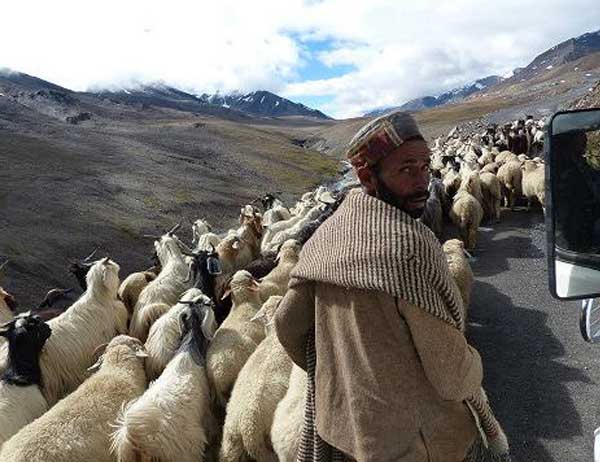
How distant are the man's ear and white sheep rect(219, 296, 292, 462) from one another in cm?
278

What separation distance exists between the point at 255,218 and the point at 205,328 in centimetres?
733

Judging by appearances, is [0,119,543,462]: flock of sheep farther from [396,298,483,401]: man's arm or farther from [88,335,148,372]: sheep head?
[396,298,483,401]: man's arm

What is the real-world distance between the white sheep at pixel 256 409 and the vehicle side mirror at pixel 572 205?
3001 millimetres

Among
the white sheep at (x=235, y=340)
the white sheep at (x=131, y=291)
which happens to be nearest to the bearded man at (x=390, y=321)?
the white sheep at (x=235, y=340)

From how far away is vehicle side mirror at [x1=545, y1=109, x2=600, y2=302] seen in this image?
6.95ft

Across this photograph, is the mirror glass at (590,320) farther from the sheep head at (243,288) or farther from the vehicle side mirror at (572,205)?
the sheep head at (243,288)

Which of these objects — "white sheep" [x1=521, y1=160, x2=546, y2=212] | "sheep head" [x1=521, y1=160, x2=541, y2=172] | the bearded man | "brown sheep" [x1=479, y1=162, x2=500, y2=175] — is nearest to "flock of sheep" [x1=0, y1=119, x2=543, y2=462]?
the bearded man

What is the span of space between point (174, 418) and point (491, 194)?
11122 millimetres

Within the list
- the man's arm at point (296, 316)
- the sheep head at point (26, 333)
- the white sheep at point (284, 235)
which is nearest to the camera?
the man's arm at point (296, 316)

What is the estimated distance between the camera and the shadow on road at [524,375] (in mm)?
5480

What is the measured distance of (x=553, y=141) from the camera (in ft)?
7.22

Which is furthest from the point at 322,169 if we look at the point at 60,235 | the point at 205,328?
the point at 205,328

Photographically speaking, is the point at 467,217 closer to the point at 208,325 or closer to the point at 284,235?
the point at 284,235

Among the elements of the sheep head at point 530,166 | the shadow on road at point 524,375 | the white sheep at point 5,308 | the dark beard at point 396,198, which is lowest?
the shadow on road at point 524,375
